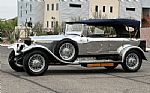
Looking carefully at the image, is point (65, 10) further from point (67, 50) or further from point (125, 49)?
point (67, 50)

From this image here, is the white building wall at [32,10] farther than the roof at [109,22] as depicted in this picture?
Yes

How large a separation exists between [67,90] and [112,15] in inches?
2901

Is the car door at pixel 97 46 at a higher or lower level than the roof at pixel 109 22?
lower

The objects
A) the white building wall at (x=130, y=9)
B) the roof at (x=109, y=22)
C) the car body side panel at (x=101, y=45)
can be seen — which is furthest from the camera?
the white building wall at (x=130, y=9)

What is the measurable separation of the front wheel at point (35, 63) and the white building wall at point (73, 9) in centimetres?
6407

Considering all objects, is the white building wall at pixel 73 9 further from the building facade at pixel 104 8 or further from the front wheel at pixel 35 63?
the front wheel at pixel 35 63

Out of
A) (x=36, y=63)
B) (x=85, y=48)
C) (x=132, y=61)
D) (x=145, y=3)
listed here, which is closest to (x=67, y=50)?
(x=85, y=48)

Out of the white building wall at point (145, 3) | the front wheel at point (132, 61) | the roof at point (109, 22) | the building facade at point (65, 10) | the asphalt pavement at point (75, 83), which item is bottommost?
the asphalt pavement at point (75, 83)

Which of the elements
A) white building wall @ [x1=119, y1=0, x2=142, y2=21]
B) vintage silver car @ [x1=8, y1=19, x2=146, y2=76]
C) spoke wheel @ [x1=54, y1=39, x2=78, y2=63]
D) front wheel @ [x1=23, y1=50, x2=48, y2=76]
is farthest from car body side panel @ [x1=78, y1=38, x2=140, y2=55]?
white building wall @ [x1=119, y1=0, x2=142, y2=21]

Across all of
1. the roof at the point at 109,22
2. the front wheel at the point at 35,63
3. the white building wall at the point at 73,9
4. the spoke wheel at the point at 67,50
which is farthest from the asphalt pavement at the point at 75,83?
the white building wall at the point at 73,9

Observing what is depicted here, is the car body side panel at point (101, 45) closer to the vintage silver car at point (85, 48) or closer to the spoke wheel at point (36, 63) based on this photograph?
the vintage silver car at point (85, 48)

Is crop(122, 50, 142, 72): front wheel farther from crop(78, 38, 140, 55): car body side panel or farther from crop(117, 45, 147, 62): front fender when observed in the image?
crop(78, 38, 140, 55): car body side panel

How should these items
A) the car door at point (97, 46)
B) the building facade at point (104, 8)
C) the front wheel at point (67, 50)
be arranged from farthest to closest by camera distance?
the building facade at point (104, 8) → the car door at point (97, 46) → the front wheel at point (67, 50)

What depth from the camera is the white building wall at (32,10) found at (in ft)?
277
